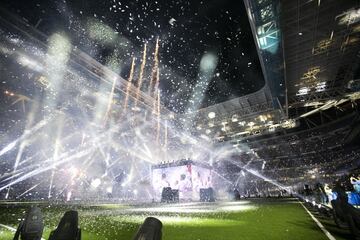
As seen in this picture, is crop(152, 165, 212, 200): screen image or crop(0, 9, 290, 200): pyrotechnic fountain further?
crop(152, 165, 212, 200): screen image

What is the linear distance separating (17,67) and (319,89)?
28885 mm

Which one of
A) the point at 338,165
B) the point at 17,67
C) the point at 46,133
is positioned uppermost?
the point at 17,67

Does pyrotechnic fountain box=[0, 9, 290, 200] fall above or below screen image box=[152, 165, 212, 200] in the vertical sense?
above

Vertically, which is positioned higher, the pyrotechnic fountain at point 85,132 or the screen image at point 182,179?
the pyrotechnic fountain at point 85,132

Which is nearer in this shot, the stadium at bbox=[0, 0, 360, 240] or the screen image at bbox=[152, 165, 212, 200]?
the stadium at bbox=[0, 0, 360, 240]

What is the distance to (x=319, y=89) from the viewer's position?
19.9m

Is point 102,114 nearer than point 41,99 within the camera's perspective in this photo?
No

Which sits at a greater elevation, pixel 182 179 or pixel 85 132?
pixel 85 132

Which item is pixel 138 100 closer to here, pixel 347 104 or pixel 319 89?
pixel 319 89

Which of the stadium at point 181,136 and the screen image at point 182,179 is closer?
the stadium at point 181,136

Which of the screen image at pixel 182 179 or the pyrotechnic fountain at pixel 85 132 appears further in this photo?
the screen image at pixel 182 179

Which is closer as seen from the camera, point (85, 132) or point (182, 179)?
point (182, 179)

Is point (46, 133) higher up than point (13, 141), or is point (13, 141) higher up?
point (46, 133)

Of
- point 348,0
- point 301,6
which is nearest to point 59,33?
point 301,6
